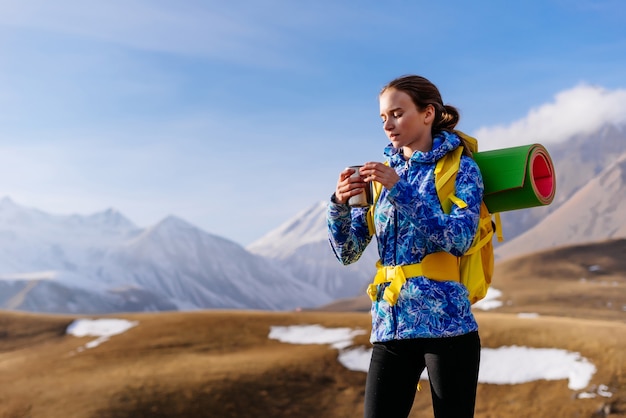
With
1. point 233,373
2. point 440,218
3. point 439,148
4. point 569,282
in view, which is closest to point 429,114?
point 439,148

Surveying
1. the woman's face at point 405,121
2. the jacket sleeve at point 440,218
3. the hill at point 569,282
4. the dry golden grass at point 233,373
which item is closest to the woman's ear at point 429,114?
the woman's face at point 405,121

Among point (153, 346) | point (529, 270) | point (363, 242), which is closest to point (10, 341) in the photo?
point (153, 346)

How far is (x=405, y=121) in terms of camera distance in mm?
3670

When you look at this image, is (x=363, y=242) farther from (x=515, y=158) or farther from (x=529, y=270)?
(x=529, y=270)

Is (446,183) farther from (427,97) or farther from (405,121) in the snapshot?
(427,97)

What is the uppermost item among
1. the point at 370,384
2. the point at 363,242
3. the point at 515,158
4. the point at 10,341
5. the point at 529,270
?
the point at 515,158

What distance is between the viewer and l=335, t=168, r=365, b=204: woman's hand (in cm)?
354

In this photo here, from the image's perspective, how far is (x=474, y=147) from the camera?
3.85 m

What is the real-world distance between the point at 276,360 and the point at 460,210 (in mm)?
19587

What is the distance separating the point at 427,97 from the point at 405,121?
19 centimetres

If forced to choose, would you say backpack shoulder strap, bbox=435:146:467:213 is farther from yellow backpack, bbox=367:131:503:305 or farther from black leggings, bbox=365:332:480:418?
black leggings, bbox=365:332:480:418

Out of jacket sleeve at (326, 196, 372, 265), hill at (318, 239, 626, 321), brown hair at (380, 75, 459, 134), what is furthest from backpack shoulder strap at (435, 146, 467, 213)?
hill at (318, 239, 626, 321)

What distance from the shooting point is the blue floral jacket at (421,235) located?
3352 mm

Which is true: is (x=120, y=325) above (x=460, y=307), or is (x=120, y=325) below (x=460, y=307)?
below
